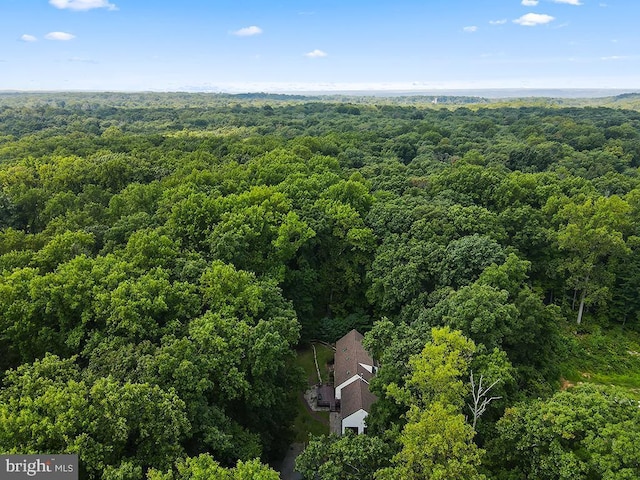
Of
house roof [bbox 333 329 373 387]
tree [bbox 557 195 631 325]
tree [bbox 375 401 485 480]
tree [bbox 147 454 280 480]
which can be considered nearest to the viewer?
tree [bbox 147 454 280 480]

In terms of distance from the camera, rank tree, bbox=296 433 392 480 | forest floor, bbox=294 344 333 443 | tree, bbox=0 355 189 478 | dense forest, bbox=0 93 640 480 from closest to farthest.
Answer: tree, bbox=0 355 189 478 < dense forest, bbox=0 93 640 480 < tree, bbox=296 433 392 480 < forest floor, bbox=294 344 333 443

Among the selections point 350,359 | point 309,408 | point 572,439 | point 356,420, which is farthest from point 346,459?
point 350,359

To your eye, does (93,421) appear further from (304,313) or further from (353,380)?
(304,313)

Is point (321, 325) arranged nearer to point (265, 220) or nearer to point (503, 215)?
point (265, 220)

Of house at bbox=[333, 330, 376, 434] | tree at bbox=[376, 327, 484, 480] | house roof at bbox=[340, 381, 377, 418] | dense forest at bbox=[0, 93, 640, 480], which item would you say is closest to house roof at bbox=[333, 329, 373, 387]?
house at bbox=[333, 330, 376, 434]

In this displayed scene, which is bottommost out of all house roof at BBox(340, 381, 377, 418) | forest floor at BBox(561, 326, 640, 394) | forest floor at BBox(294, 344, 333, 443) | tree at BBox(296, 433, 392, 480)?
forest floor at BBox(294, 344, 333, 443)

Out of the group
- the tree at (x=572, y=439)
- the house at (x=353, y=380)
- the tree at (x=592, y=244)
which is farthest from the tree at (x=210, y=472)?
the tree at (x=592, y=244)

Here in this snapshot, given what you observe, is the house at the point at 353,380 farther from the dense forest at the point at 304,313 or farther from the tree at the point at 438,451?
the tree at the point at 438,451

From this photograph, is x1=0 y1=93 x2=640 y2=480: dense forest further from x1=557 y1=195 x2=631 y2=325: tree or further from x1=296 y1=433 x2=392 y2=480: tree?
x1=557 y1=195 x2=631 y2=325: tree
